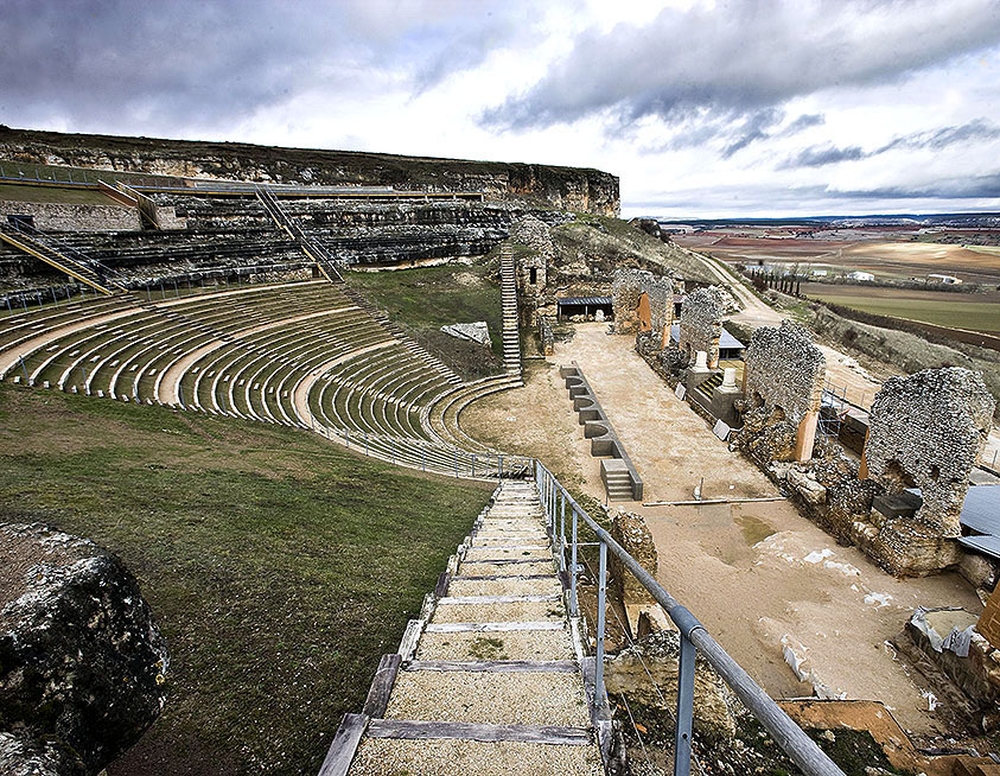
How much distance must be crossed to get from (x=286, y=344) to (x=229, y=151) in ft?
106

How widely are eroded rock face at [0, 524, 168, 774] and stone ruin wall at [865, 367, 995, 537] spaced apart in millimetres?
13019

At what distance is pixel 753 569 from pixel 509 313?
A: 19893mm

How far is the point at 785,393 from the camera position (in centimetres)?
1516

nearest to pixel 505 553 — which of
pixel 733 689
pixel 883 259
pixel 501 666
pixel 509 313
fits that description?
pixel 501 666

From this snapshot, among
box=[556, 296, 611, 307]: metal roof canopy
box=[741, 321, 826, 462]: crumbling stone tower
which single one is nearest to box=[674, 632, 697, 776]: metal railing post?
box=[741, 321, 826, 462]: crumbling stone tower

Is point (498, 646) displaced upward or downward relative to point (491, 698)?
downward

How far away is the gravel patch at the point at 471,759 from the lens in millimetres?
2406

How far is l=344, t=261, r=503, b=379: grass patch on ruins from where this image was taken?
22.4 meters

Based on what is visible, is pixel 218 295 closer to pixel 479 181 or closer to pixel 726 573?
pixel 726 573

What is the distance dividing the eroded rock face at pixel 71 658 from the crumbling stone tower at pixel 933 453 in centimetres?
1288

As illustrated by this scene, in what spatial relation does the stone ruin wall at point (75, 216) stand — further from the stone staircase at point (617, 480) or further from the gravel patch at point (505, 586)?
the gravel patch at point (505, 586)

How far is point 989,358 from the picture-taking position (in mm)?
32750

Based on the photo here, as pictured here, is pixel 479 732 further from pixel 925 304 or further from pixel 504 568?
pixel 925 304

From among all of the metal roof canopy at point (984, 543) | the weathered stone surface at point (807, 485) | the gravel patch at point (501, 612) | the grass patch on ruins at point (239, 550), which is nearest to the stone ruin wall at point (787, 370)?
the weathered stone surface at point (807, 485)
